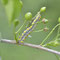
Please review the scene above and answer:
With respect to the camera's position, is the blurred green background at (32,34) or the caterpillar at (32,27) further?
the blurred green background at (32,34)

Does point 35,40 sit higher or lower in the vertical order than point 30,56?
higher

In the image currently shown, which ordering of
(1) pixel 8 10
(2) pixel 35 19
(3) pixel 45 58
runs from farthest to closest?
(3) pixel 45 58 → (2) pixel 35 19 → (1) pixel 8 10

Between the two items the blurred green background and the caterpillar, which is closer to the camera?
the caterpillar

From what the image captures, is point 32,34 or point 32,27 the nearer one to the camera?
point 32,27

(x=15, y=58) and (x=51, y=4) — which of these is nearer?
(x=15, y=58)

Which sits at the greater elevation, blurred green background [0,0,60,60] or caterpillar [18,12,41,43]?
caterpillar [18,12,41,43]

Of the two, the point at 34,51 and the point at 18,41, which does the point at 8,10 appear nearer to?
the point at 18,41

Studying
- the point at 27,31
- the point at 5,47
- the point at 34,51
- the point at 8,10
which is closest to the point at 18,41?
the point at 27,31

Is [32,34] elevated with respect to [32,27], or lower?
lower

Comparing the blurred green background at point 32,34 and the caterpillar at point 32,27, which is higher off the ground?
the caterpillar at point 32,27

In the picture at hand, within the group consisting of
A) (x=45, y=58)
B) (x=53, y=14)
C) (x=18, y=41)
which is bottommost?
(x=45, y=58)

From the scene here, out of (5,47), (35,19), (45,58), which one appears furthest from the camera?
(45,58)
